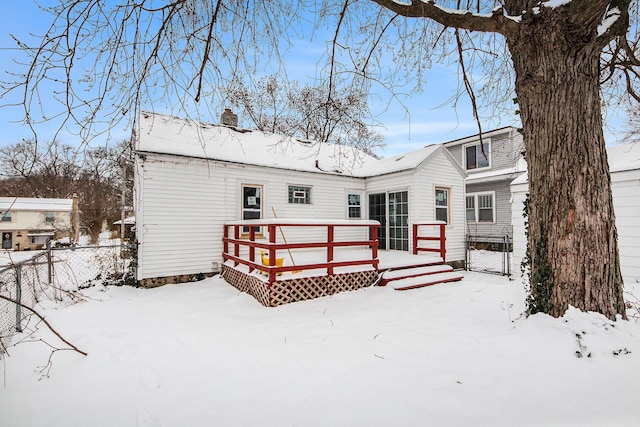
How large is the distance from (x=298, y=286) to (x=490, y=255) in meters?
11.3

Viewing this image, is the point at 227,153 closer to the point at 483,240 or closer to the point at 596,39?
the point at 596,39

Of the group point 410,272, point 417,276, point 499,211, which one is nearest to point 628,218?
point 417,276

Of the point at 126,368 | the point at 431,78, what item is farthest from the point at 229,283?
the point at 431,78

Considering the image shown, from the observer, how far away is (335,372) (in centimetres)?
303

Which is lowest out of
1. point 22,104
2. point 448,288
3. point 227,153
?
point 448,288

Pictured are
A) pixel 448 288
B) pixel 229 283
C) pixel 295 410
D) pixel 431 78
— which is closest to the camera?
pixel 295 410

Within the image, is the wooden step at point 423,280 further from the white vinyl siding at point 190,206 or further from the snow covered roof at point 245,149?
the white vinyl siding at point 190,206

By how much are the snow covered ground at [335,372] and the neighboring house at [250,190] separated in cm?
316

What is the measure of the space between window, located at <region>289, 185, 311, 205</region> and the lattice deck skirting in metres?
3.35

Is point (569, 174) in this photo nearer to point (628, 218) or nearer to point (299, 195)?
point (628, 218)

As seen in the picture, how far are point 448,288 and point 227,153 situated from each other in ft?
23.1

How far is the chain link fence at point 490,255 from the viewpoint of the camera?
9.71 m

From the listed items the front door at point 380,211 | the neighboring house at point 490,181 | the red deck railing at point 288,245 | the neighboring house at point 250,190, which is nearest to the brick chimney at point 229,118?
the neighboring house at point 250,190

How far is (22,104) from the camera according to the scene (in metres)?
2.83
